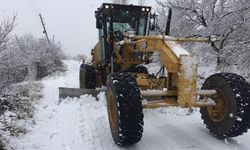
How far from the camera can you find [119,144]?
645 centimetres

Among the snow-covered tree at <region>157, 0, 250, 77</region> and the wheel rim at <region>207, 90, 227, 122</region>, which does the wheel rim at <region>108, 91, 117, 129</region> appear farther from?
the snow-covered tree at <region>157, 0, 250, 77</region>

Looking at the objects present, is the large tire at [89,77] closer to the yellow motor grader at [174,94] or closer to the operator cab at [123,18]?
the operator cab at [123,18]

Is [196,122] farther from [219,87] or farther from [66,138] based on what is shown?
[66,138]

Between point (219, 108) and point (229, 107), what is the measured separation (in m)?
0.39

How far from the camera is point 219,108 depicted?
7.23 m

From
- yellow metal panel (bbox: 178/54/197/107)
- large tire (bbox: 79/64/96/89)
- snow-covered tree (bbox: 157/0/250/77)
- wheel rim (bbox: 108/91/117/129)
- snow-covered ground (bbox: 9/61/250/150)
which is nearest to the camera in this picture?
yellow metal panel (bbox: 178/54/197/107)

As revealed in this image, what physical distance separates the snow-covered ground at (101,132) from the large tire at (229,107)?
8.7 inches

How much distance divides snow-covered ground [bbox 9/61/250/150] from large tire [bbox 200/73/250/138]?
0.22 metres

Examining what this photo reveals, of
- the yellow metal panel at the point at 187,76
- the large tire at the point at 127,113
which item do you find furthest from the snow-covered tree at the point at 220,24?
the large tire at the point at 127,113

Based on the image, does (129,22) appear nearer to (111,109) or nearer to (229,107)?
(111,109)

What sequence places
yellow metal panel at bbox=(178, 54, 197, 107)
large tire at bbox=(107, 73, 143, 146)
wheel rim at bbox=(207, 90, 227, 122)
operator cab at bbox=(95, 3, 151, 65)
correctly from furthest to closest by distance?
operator cab at bbox=(95, 3, 151, 65)
wheel rim at bbox=(207, 90, 227, 122)
yellow metal panel at bbox=(178, 54, 197, 107)
large tire at bbox=(107, 73, 143, 146)

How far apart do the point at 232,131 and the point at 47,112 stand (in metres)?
4.79

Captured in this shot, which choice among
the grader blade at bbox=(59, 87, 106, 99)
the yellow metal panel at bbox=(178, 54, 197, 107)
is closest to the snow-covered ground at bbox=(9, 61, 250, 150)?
the yellow metal panel at bbox=(178, 54, 197, 107)

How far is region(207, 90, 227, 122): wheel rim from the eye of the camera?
7088 millimetres
